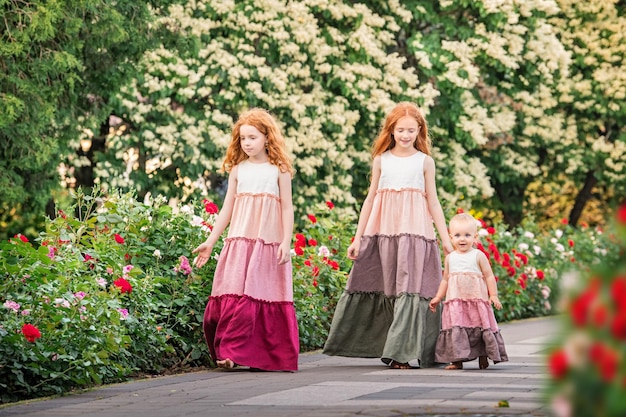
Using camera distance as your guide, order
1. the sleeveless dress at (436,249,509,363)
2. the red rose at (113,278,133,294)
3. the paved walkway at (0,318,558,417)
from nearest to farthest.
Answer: the paved walkway at (0,318,558,417), the red rose at (113,278,133,294), the sleeveless dress at (436,249,509,363)

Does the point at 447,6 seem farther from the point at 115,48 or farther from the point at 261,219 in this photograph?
the point at 261,219

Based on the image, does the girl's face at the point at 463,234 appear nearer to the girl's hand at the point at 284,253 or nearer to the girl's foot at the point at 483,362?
the girl's foot at the point at 483,362

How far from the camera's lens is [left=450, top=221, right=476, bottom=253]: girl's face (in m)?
8.81

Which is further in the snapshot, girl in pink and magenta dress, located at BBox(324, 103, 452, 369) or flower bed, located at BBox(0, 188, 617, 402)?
girl in pink and magenta dress, located at BBox(324, 103, 452, 369)

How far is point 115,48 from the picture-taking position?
20.3m

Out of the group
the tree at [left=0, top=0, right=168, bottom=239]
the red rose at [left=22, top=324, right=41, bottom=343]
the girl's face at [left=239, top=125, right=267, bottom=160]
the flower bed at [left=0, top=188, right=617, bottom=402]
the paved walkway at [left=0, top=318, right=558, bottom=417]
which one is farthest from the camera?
the tree at [left=0, top=0, right=168, bottom=239]

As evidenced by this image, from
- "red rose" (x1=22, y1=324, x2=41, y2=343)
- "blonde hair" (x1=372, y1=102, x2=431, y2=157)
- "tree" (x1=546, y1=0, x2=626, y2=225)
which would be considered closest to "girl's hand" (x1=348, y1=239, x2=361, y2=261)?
"blonde hair" (x1=372, y1=102, x2=431, y2=157)

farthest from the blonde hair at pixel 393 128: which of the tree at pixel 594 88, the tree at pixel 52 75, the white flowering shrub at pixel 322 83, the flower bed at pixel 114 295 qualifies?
the tree at pixel 594 88

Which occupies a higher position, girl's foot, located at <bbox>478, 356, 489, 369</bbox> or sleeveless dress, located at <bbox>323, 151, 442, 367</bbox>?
sleeveless dress, located at <bbox>323, 151, 442, 367</bbox>

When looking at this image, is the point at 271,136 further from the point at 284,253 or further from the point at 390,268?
the point at 390,268

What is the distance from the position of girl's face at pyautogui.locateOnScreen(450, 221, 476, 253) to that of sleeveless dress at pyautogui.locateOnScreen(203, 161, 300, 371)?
1180 millimetres

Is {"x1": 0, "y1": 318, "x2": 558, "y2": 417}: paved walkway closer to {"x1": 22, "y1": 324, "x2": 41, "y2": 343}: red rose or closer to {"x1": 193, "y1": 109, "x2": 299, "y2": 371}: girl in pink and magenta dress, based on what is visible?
{"x1": 193, "y1": 109, "x2": 299, "y2": 371}: girl in pink and magenta dress

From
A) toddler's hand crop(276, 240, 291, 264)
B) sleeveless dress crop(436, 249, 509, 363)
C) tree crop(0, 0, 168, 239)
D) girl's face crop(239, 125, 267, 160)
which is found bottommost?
sleeveless dress crop(436, 249, 509, 363)

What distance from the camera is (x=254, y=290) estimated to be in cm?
852
